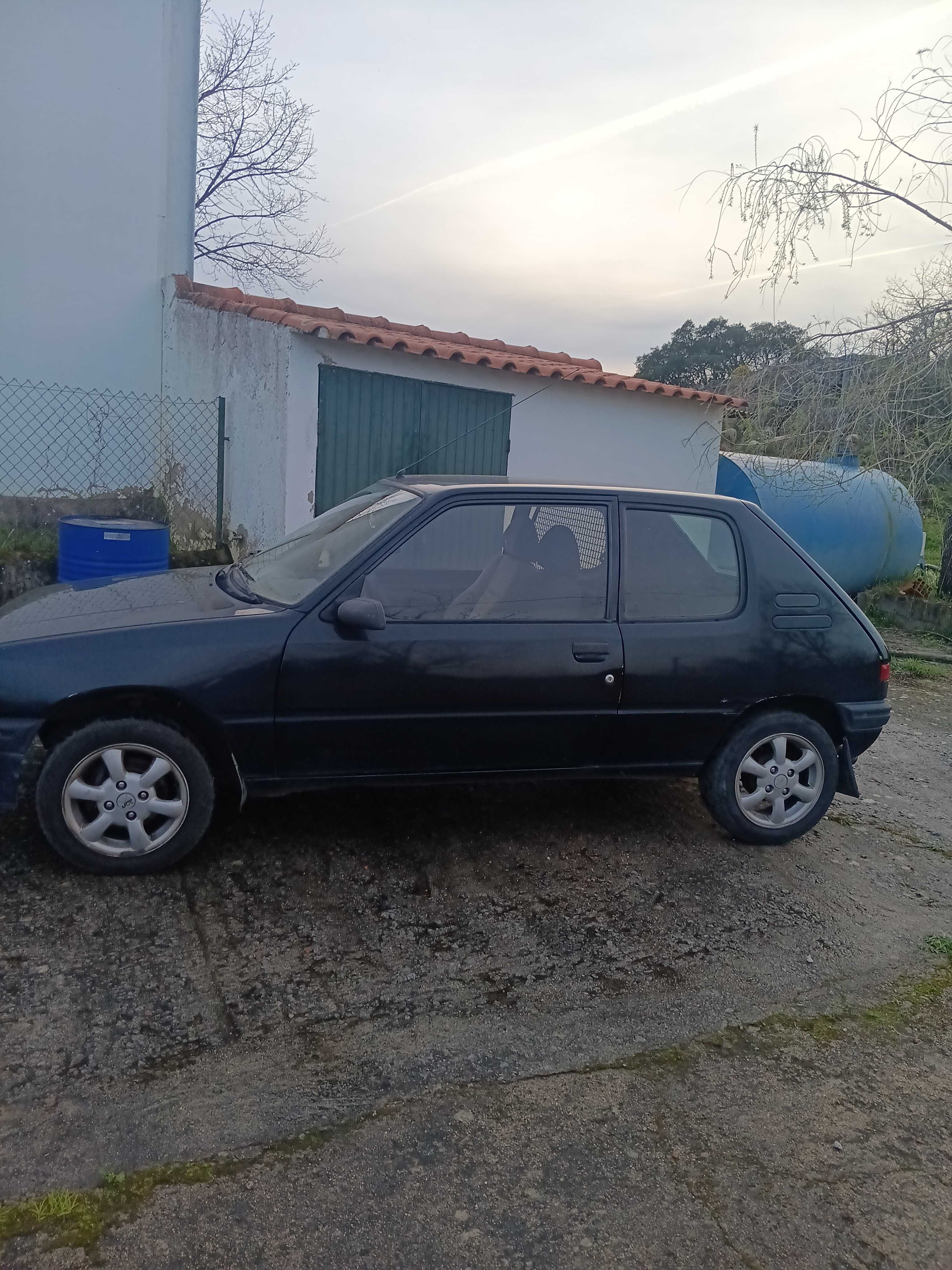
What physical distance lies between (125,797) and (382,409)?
5625 mm

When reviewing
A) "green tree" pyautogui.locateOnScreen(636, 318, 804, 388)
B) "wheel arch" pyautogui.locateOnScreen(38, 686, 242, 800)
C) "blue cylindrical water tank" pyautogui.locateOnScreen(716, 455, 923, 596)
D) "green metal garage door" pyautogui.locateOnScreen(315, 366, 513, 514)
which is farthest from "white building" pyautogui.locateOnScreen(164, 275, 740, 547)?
"green tree" pyautogui.locateOnScreen(636, 318, 804, 388)

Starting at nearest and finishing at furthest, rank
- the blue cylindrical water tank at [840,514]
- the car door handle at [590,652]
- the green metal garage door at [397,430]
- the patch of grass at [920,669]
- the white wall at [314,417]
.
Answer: the car door handle at [590,652] → the white wall at [314,417] → the green metal garage door at [397,430] → the patch of grass at [920,669] → the blue cylindrical water tank at [840,514]

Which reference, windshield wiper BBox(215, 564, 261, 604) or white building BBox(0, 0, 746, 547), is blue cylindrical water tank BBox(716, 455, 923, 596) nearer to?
white building BBox(0, 0, 746, 547)

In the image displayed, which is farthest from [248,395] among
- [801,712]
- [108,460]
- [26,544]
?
[801,712]

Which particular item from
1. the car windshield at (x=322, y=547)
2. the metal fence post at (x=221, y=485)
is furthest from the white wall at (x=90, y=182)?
the car windshield at (x=322, y=547)

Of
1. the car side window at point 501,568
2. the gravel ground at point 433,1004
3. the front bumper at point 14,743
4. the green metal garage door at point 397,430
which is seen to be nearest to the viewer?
the gravel ground at point 433,1004

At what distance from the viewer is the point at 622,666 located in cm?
415

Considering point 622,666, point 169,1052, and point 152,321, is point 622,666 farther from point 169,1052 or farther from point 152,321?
point 152,321

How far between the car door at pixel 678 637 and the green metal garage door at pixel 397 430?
431 centimetres

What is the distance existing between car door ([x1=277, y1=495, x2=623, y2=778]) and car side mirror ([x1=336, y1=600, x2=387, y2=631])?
9 centimetres

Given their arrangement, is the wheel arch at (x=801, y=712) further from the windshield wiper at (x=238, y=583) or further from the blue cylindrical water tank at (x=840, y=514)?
the blue cylindrical water tank at (x=840, y=514)

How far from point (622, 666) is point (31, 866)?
97.7 inches

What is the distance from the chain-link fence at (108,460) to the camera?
904cm

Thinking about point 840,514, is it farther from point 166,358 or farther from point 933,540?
point 166,358
